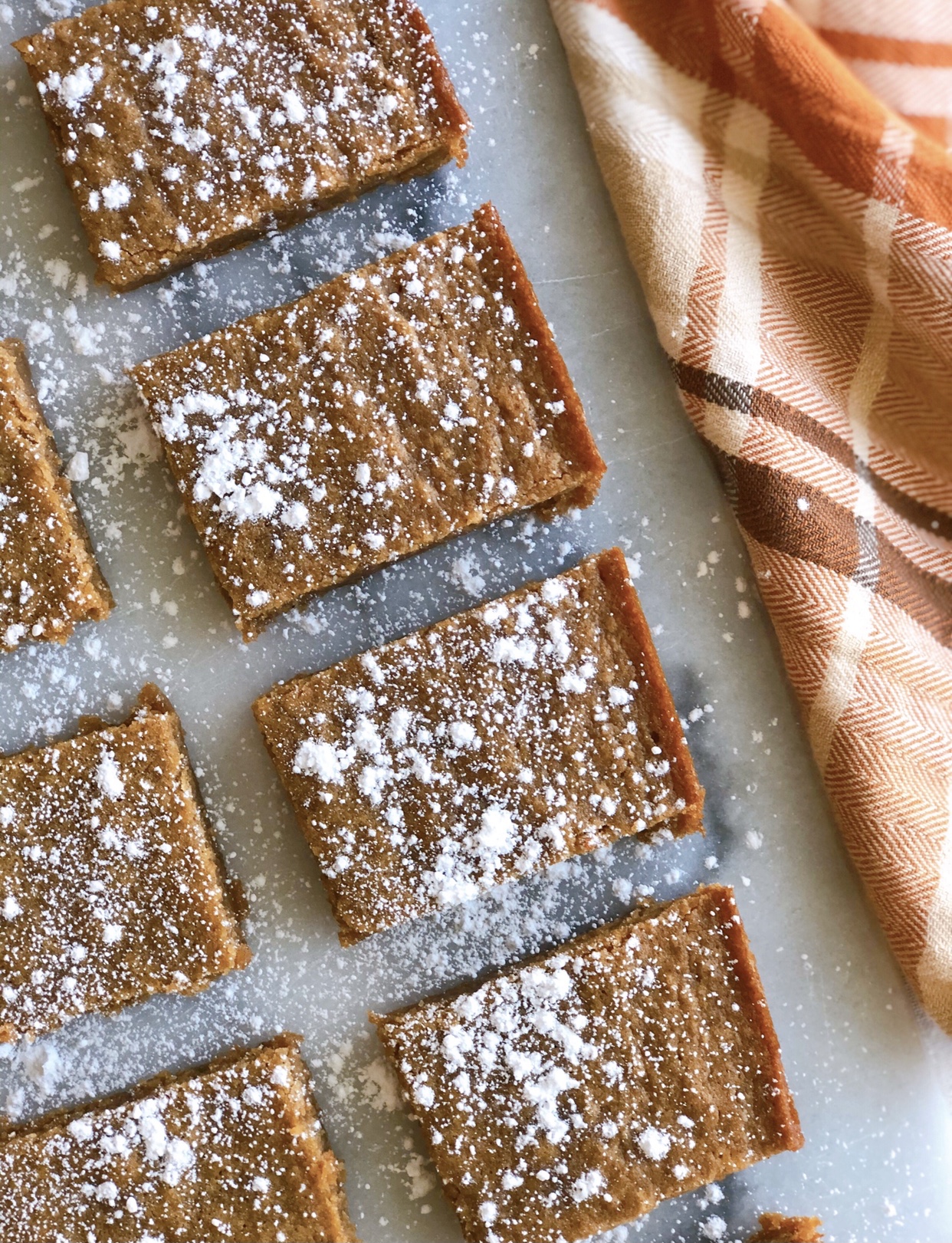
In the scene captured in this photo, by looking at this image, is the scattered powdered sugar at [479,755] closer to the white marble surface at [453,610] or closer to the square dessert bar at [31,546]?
the white marble surface at [453,610]

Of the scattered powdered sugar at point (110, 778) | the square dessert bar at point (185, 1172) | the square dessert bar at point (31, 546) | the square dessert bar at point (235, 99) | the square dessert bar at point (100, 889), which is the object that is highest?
the square dessert bar at point (235, 99)

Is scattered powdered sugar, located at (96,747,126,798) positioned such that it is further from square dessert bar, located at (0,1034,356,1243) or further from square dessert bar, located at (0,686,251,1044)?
square dessert bar, located at (0,1034,356,1243)

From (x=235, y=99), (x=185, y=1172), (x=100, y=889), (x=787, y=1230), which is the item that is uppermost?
(x=235, y=99)

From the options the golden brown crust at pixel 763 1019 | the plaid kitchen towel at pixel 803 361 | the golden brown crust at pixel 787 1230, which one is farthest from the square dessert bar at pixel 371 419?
the golden brown crust at pixel 787 1230

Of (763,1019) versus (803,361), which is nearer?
(763,1019)

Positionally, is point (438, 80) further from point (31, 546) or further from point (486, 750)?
point (486, 750)

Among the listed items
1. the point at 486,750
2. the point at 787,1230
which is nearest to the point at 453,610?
the point at 486,750

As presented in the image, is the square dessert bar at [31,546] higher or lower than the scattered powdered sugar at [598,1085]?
higher
